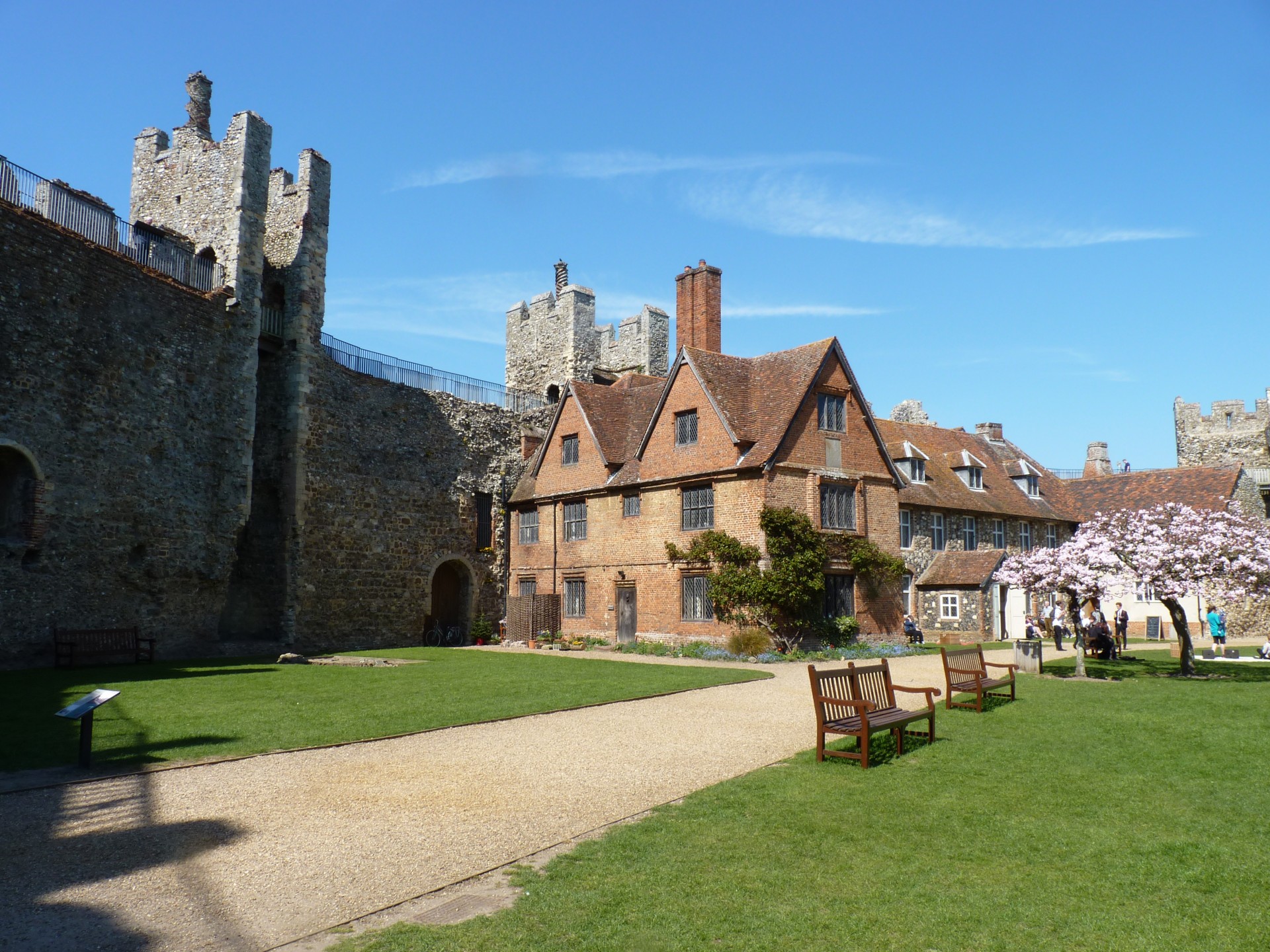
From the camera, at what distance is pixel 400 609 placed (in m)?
30.1

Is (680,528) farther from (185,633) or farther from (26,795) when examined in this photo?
(26,795)

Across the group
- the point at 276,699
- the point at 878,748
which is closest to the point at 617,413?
the point at 276,699

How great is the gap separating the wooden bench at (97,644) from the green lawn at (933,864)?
16910 mm

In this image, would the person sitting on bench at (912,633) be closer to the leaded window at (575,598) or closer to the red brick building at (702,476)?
the red brick building at (702,476)

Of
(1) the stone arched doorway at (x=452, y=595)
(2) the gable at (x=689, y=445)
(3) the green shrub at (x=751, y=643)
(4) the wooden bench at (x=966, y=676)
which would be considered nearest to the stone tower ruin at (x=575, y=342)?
(1) the stone arched doorway at (x=452, y=595)

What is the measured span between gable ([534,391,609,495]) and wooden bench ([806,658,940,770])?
19.5m

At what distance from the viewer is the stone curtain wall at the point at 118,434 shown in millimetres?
18531

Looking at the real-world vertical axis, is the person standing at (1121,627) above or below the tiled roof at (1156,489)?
below

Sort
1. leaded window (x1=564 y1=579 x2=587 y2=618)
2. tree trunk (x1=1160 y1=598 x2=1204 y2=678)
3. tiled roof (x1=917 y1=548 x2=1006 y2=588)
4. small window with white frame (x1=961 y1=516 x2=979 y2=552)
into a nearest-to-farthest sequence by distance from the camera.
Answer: tree trunk (x1=1160 y1=598 x2=1204 y2=678) → leaded window (x1=564 y1=579 x2=587 y2=618) → tiled roof (x1=917 y1=548 x2=1006 y2=588) → small window with white frame (x1=961 y1=516 x2=979 y2=552)

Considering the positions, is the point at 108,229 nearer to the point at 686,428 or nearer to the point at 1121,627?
the point at 686,428

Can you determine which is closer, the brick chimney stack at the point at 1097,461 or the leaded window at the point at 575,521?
the leaded window at the point at 575,521

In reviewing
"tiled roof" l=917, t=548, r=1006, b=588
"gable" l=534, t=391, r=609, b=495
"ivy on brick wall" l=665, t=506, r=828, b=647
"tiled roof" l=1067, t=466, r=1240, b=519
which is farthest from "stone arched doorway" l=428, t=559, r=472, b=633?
"tiled roof" l=1067, t=466, r=1240, b=519

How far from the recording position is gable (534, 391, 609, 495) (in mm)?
30344

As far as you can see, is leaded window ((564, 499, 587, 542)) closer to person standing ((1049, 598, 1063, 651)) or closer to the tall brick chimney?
the tall brick chimney
